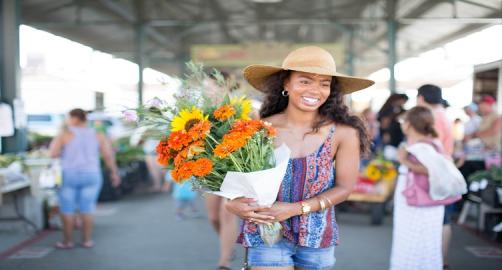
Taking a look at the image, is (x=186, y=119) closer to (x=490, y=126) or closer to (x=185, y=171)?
(x=185, y=171)

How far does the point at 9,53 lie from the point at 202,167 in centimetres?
669

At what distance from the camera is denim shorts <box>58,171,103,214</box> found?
5660 mm

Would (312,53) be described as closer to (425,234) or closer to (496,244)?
(425,234)

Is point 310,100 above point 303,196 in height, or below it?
above

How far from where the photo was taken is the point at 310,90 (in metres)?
2.46

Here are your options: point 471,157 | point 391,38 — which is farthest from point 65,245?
point 391,38

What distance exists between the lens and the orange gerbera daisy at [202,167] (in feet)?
7.08

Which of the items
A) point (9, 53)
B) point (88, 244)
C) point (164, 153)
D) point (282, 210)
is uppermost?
point (9, 53)

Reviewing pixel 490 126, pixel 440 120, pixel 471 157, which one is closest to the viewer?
pixel 440 120

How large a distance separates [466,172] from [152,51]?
8.85m

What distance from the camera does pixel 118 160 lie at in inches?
391

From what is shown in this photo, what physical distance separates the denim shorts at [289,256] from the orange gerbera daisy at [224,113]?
1.87 feet

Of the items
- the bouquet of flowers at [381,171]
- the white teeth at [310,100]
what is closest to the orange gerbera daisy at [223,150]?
the white teeth at [310,100]

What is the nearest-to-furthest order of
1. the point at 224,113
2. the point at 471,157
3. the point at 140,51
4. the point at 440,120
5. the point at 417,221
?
the point at 224,113
the point at 417,221
the point at 440,120
the point at 471,157
the point at 140,51
